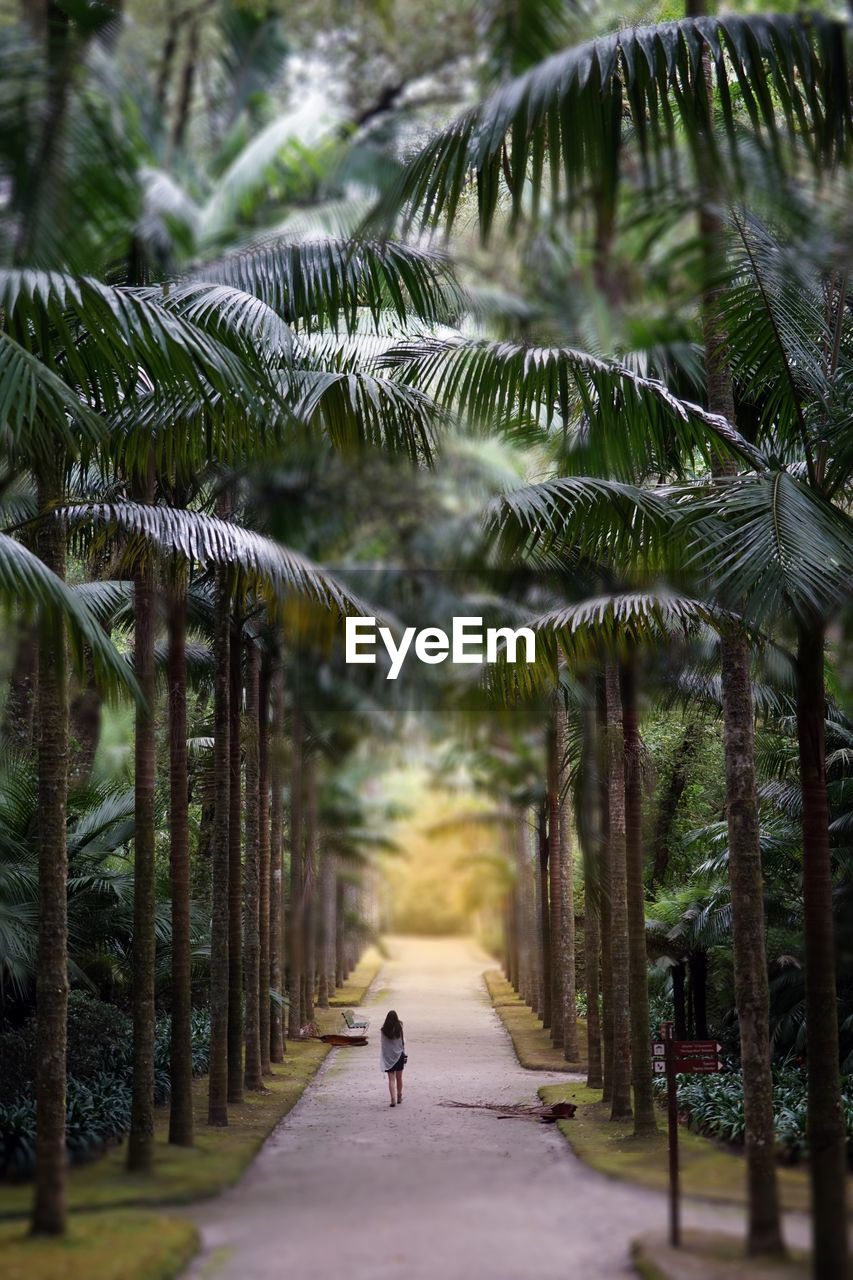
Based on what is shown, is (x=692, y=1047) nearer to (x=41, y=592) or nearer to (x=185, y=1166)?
(x=185, y=1166)

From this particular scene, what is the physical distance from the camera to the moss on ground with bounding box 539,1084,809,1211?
30.5 feet

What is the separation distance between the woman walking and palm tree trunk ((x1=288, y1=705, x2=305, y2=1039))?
856cm

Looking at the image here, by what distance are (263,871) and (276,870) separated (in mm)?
833

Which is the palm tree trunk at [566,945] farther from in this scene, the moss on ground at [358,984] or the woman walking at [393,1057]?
the moss on ground at [358,984]

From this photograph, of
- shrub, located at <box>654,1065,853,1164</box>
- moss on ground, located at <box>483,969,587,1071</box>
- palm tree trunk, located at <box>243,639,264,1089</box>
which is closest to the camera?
shrub, located at <box>654,1065,853,1164</box>

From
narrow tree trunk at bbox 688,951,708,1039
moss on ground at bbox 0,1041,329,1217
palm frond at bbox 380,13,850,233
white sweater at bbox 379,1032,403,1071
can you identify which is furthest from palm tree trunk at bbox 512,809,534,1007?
palm frond at bbox 380,13,850,233

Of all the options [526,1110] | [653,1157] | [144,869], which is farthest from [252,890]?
[653,1157]

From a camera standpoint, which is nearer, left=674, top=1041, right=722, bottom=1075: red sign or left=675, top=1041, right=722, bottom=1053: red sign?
left=674, top=1041, right=722, bottom=1075: red sign

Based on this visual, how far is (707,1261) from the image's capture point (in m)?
8.04

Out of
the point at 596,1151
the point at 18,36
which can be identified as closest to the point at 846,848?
the point at 596,1151

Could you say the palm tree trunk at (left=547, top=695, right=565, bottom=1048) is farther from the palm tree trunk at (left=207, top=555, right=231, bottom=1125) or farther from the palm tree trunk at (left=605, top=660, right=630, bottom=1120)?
the palm tree trunk at (left=207, top=555, right=231, bottom=1125)

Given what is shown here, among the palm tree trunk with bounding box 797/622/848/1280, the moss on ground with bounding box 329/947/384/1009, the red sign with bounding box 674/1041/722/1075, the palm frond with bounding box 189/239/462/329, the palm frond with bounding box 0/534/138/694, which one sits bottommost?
the moss on ground with bounding box 329/947/384/1009

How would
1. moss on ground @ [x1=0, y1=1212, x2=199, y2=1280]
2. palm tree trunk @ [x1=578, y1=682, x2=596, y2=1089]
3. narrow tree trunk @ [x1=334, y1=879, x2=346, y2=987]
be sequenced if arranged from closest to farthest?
moss on ground @ [x1=0, y1=1212, x2=199, y2=1280] → palm tree trunk @ [x1=578, y1=682, x2=596, y2=1089] → narrow tree trunk @ [x1=334, y1=879, x2=346, y2=987]
